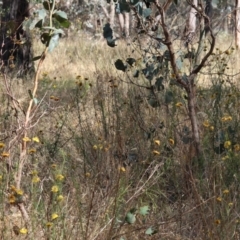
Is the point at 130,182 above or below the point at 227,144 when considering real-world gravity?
below

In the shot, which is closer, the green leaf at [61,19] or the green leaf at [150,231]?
the green leaf at [150,231]

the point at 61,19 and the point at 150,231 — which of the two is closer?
the point at 150,231

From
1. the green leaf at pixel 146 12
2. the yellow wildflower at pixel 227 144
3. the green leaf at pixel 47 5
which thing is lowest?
the yellow wildflower at pixel 227 144

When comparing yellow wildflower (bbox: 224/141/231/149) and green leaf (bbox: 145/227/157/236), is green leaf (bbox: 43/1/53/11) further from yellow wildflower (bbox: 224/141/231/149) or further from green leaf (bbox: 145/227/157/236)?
yellow wildflower (bbox: 224/141/231/149)

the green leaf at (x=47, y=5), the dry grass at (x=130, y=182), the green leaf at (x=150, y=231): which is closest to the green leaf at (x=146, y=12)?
the dry grass at (x=130, y=182)

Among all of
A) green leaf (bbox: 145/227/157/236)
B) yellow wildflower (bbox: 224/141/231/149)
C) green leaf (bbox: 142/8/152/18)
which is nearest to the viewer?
green leaf (bbox: 145/227/157/236)

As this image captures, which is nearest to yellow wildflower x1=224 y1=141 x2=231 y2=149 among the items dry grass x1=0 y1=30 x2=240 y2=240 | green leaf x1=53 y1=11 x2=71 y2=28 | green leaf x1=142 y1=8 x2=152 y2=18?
dry grass x1=0 y1=30 x2=240 y2=240

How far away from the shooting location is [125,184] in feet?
8.08

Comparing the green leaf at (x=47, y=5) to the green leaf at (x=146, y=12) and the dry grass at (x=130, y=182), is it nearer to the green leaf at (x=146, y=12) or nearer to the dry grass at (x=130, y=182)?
the dry grass at (x=130, y=182)

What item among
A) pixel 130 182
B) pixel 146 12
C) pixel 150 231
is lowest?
pixel 130 182

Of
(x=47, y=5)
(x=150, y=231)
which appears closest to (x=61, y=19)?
(x=47, y=5)

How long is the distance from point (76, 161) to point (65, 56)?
461 cm

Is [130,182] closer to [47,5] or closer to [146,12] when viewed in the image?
[146,12]

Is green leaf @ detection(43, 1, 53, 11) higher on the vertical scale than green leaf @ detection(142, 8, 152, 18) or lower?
higher
